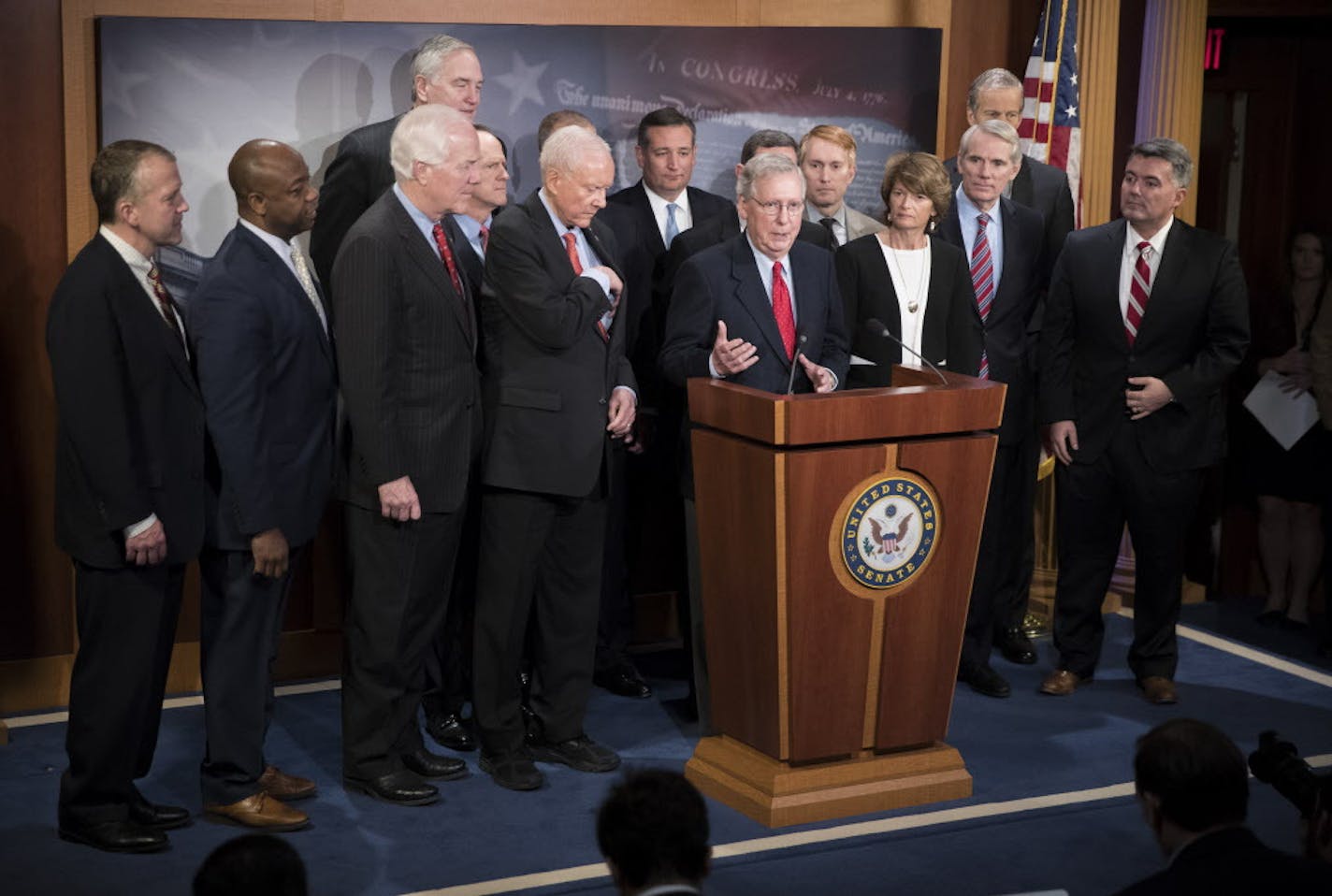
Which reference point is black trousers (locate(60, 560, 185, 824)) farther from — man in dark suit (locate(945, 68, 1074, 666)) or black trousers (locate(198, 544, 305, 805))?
man in dark suit (locate(945, 68, 1074, 666))

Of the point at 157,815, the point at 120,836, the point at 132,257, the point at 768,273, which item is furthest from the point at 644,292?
the point at 120,836

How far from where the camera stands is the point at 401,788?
4809 millimetres

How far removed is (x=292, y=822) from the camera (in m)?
4.60

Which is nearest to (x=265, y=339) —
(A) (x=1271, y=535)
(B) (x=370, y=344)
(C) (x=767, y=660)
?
(B) (x=370, y=344)

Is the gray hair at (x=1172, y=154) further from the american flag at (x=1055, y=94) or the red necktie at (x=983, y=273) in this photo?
the american flag at (x=1055, y=94)

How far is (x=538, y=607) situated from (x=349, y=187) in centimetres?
154

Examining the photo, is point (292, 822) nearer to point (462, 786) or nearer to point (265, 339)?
point (462, 786)

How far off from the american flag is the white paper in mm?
1092

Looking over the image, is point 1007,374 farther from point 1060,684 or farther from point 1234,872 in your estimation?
point 1234,872

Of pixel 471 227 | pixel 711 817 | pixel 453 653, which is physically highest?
pixel 471 227

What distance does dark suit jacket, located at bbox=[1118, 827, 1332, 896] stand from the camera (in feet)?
8.54

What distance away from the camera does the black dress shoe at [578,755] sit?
511cm

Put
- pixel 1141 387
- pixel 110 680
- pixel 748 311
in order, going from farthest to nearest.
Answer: pixel 1141 387 < pixel 748 311 < pixel 110 680

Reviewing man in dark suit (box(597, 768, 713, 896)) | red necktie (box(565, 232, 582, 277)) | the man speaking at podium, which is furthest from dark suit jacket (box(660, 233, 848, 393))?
man in dark suit (box(597, 768, 713, 896))
